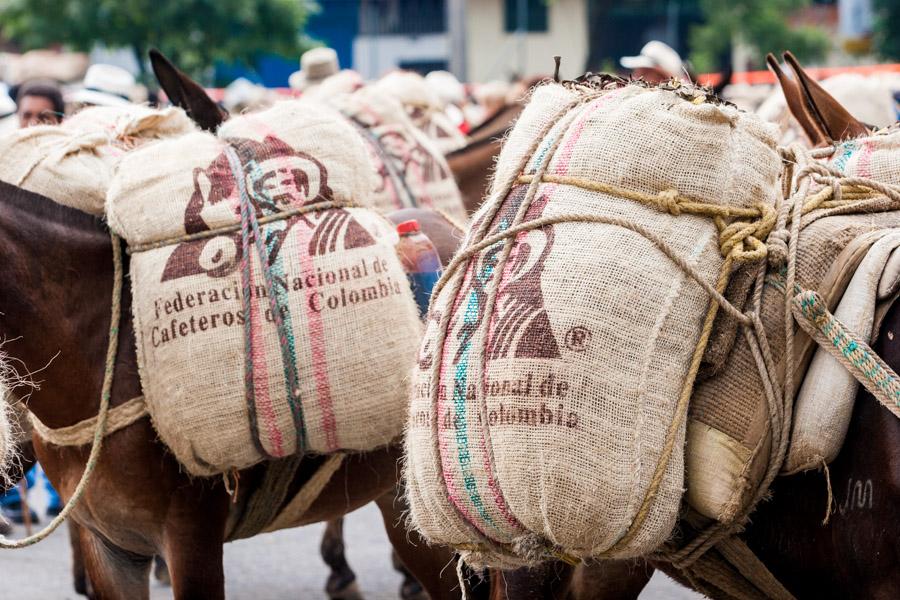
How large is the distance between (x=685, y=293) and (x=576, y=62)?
33515mm

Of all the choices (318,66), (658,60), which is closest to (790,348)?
(658,60)

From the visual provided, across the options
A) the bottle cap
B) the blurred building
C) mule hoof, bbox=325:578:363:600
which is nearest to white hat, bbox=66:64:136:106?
mule hoof, bbox=325:578:363:600

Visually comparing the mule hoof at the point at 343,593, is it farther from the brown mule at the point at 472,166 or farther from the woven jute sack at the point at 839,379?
the woven jute sack at the point at 839,379

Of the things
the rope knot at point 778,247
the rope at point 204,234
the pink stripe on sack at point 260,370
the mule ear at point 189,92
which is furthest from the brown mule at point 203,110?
the rope knot at point 778,247

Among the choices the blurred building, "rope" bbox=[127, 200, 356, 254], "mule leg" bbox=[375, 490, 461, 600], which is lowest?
the blurred building

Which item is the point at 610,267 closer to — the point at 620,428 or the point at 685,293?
the point at 685,293

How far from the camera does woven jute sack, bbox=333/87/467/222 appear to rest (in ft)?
18.4

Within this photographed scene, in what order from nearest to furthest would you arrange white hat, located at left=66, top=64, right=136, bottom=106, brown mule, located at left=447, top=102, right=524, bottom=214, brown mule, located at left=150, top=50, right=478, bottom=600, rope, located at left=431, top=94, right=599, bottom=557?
rope, located at left=431, top=94, right=599, bottom=557 → brown mule, located at left=150, top=50, right=478, bottom=600 → brown mule, located at left=447, top=102, right=524, bottom=214 → white hat, located at left=66, top=64, right=136, bottom=106

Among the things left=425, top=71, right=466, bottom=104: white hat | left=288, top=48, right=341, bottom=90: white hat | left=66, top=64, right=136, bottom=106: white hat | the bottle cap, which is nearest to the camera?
the bottle cap

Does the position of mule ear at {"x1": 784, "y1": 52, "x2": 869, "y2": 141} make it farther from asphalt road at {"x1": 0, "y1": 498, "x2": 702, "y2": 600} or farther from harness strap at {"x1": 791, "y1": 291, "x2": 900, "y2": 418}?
asphalt road at {"x1": 0, "y1": 498, "x2": 702, "y2": 600}

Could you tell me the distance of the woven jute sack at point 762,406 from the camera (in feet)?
6.91

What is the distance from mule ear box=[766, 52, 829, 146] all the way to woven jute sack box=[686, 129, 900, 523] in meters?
0.59

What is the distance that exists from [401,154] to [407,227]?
2.17m

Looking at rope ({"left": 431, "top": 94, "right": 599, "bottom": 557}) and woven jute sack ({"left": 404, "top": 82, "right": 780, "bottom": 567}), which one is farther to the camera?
rope ({"left": 431, "top": 94, "right": 599, "bottom": 557})
